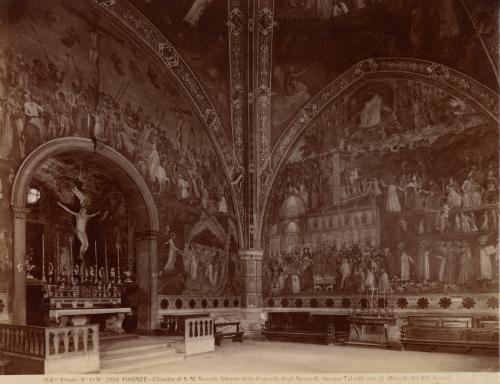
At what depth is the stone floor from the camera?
1106cm

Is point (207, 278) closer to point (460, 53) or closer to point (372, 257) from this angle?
point (372, 257)

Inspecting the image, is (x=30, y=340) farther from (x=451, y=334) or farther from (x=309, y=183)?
(x=309, y=183)

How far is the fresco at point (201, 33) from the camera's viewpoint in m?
14.8

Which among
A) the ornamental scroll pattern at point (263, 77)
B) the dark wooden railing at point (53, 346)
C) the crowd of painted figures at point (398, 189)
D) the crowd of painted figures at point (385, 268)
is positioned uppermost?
the ornamental scroll pattern at point (263, 77)

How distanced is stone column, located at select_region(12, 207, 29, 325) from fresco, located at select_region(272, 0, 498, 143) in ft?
26.9

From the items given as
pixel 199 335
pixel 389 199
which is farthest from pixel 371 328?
pixel 199 335

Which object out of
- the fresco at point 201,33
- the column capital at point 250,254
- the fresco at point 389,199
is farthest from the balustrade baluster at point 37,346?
the fresco at point 389,199

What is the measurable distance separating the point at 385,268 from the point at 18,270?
9254mm

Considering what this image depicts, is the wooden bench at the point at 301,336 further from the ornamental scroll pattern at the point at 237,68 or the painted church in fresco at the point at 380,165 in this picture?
the ornamental scroll pattern at the point at 237,68

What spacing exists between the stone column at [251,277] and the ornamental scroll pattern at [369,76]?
147 centimetres

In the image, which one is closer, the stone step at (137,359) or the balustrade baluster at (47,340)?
the balustrade baluster at (47,340)

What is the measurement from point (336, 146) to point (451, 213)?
13.2 feet

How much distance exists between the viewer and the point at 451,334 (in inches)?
537

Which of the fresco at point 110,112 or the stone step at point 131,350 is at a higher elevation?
the fresco at point 110,112
